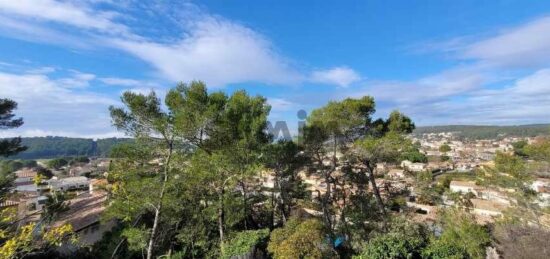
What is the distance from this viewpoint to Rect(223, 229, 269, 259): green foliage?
32.5 feet

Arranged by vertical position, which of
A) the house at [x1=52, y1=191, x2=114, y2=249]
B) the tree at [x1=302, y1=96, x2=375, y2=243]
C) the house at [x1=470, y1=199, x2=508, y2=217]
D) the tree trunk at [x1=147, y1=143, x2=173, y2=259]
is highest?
the tree at [x1=302, y1=96, x2=375, y2=243]

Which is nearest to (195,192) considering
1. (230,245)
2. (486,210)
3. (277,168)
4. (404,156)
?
(230,245)

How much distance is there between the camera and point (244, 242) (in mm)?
10133

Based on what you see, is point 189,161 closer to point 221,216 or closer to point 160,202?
point 160,202

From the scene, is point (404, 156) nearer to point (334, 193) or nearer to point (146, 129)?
point (334, 193)

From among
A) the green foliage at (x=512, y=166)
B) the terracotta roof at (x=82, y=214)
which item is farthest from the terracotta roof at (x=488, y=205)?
the terracotta roof at (x=82, y=214)

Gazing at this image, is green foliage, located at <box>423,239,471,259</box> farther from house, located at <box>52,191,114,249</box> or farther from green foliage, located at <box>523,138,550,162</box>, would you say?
house, located at <box>52,191,114,249</box>

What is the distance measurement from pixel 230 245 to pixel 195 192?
2.27 metres

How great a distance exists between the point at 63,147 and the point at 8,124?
144 m

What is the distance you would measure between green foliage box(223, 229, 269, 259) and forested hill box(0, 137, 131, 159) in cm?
12303

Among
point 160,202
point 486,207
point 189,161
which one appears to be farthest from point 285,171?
point 486,207

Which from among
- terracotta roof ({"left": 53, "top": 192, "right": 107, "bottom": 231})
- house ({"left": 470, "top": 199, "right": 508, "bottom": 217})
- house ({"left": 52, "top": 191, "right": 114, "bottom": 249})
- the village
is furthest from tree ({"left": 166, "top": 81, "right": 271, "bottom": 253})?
house ({"left": 470, "top": 199, "right": 508, "bottom": 217})

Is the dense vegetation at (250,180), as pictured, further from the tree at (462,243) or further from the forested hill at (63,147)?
the forested hill at (63,147)

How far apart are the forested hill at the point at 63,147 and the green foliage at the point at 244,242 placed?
404ft
